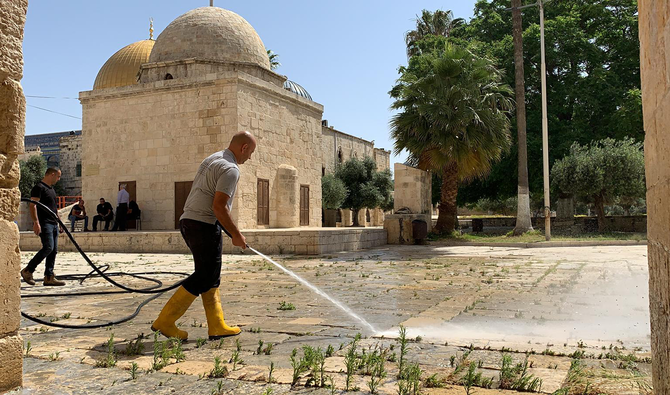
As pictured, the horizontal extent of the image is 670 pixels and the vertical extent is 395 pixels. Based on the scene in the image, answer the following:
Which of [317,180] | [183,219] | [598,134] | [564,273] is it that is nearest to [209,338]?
[183,219]

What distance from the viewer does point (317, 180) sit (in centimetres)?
2347

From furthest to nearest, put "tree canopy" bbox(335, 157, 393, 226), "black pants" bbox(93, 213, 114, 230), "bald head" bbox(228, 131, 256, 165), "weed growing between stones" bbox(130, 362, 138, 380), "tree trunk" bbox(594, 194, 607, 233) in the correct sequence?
"tree canopy" bbox(335, 157, 393, 226) → "tree trunk" bbox(594, 194, 607, 233) → "black pants" bbox(93, 213, 114, 230) → "bald head" bbox(228, 131, 256, 165) → "weed growing between stones" bbox(130, 362, 138, 380)

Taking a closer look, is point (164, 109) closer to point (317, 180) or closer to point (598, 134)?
point (317, 180)

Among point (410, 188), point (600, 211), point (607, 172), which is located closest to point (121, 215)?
point (410, 188)

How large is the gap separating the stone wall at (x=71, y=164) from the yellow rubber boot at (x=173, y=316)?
1828 inches

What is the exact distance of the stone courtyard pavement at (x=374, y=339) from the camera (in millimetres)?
3088

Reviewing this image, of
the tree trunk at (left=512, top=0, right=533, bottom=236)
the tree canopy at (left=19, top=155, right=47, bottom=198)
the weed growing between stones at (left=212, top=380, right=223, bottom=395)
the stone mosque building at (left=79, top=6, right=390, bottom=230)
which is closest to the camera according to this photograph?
the weed growing between stones at (left=212, top=380, right=223, bottom=395)

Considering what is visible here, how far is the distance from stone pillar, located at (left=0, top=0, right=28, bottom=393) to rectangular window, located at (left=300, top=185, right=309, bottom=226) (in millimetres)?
18841

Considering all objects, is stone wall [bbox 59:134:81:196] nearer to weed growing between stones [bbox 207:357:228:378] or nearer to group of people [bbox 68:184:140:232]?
group of people [bbox 68:184:140:232]

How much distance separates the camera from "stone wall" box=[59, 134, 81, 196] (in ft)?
152

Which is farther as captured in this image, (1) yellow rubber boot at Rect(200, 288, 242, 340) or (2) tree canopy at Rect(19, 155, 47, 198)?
(2) tree canopy at Rect(19, 155, 47, 198)

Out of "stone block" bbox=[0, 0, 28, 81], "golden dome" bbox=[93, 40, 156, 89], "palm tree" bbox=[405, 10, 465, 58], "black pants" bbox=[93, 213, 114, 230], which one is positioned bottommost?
"black pants" bbox=[93, 213, 114, 230]

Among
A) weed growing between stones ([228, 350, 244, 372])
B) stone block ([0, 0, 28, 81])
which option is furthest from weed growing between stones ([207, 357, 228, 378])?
stone block ([0, 0, 28, 81])

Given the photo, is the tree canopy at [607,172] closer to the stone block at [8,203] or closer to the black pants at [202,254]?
the black pants at [202,254]
